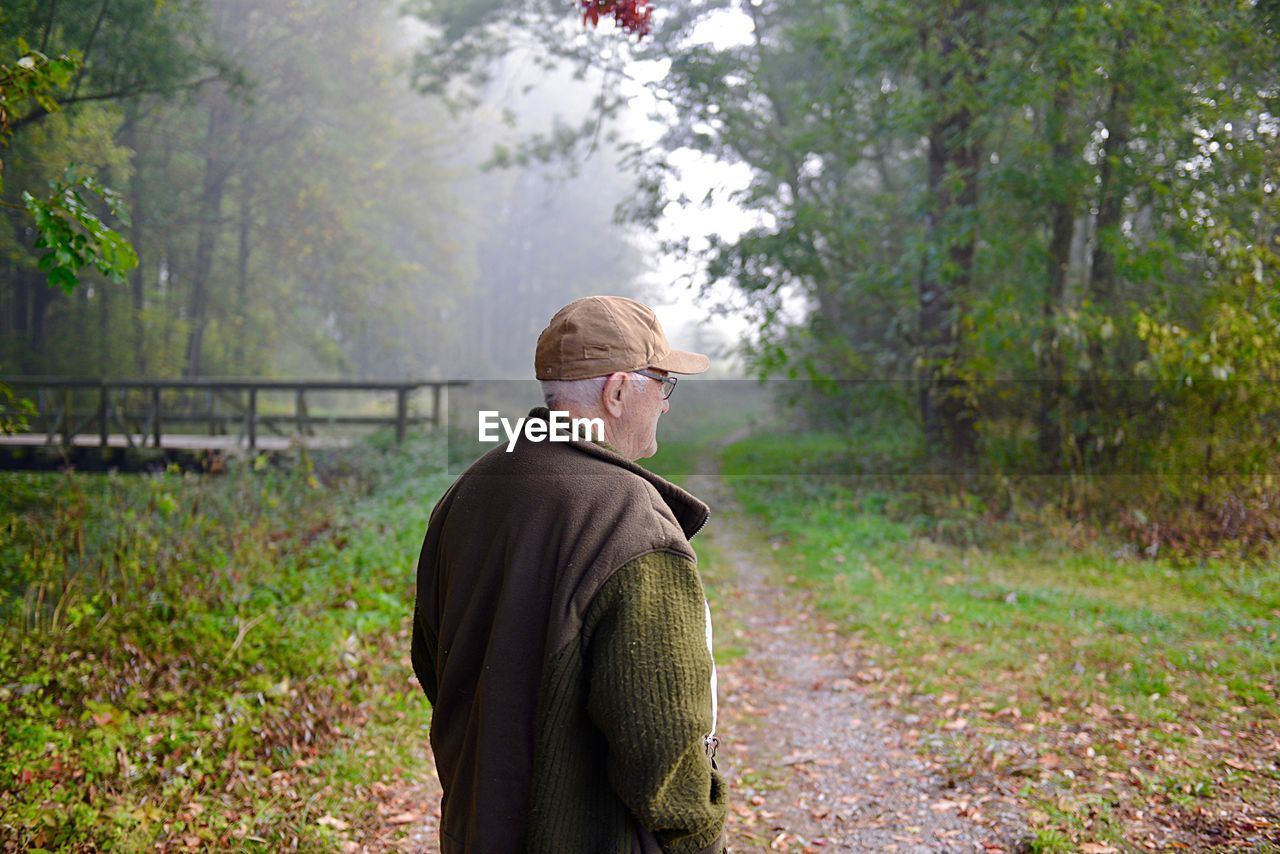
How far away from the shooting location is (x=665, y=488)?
1.82m

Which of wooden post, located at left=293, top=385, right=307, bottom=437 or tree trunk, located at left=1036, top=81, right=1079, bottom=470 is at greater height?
tree trunk, located at left=1036, top=81, right=1079, bottom=470

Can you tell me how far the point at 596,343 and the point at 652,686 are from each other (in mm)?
686

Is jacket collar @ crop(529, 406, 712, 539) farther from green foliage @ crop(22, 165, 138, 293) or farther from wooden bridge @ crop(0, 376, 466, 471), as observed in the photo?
wooden bridge @ crop(0, 376, 466, 471)

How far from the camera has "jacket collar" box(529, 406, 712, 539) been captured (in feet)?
5.61

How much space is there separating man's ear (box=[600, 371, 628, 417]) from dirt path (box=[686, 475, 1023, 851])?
2672 millimetres

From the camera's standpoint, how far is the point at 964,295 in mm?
9836

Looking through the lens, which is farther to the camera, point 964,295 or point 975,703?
point 964,295

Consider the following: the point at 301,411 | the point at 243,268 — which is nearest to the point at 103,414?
the point at 301,411

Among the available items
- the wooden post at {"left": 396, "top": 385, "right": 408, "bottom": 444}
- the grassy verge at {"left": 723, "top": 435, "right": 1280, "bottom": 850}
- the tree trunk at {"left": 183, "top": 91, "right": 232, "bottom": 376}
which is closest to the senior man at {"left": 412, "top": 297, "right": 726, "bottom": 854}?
the grassy verge at {"left": 723, "top": 435, "right": 1280, "bottom": 850}

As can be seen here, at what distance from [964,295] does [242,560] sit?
7.91 m

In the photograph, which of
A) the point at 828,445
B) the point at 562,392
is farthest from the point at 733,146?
the point at 562,392

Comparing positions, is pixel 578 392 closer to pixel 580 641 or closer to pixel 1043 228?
pixel 580 641

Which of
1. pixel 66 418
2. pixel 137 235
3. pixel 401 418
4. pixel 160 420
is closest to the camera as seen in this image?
pixel 66 418

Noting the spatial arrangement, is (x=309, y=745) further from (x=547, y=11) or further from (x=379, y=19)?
(x=379, y=19)
